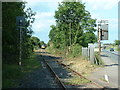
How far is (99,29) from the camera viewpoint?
2611 cm

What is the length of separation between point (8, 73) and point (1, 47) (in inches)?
93.4

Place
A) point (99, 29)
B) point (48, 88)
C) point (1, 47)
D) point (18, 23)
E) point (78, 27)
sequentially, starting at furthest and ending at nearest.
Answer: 1. point (78, 27)
2. point (99, 29)
3. point (18, 23)
4. point (1, 47)
5. point (48, 88)

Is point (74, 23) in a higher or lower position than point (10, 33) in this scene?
higher

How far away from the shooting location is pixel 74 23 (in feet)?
162

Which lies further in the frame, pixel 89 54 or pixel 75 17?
pixel 75 17

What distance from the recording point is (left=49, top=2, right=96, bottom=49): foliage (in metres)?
48.6

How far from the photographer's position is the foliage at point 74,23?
160 ft

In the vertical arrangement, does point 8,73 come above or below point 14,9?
below

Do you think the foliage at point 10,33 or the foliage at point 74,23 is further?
the foliage at point 74,23

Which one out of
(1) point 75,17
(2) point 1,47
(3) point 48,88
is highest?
(1) point 75,17

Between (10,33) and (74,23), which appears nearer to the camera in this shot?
(10,33)

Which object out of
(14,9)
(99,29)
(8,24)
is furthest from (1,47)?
(99,29)

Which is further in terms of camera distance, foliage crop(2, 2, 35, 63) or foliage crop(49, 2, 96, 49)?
foliage crop(49, 2, 96, 49)

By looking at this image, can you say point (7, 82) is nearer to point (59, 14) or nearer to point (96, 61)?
point (96, 61)
